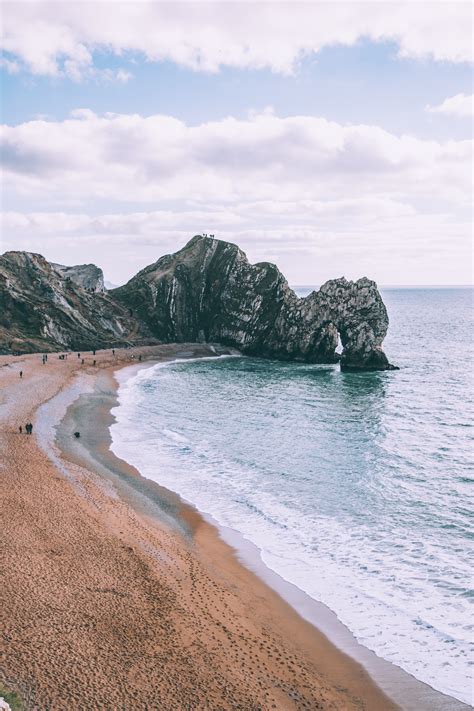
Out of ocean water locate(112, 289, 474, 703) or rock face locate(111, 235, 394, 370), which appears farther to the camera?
rock face locate(111, 235, 394, 370)

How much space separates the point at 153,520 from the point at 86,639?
1349 centimetres

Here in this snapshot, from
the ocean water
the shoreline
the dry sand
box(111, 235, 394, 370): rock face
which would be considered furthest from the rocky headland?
the dry sand

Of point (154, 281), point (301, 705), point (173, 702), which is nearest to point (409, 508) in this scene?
point (301, 705)

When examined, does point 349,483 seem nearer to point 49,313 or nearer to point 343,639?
point 343,639

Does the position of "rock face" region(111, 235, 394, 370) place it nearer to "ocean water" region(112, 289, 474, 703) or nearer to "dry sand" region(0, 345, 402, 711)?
"ocean water" region(112, 289, 474, 703)

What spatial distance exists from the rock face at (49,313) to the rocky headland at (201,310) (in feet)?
0.75

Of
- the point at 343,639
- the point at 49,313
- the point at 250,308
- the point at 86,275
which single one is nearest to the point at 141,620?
the point at 343,639

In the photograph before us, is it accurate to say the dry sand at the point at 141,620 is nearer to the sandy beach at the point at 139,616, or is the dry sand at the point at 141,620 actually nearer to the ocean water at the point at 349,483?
the sandy beach at the point at 139,616

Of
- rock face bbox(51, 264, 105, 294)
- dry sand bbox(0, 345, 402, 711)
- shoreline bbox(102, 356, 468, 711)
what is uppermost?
rock face bbox(51, 264, 105, 294)

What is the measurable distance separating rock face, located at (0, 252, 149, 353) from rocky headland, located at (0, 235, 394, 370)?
0.23 m

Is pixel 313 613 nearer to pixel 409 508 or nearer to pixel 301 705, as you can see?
pixel 301 705

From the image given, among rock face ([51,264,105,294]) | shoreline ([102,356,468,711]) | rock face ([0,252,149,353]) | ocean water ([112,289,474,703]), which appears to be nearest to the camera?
shoreline ([102,356,468,711])

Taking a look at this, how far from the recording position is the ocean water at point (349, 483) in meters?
23.6

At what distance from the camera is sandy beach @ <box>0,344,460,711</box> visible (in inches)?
688
